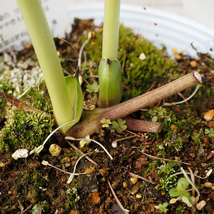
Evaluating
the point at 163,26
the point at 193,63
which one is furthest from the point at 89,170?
the point at 163,26

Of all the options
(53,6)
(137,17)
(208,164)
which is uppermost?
(53,6)

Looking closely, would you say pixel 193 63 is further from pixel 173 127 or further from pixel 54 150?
pixel 54 150

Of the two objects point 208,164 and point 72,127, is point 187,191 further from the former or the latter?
point 72,127

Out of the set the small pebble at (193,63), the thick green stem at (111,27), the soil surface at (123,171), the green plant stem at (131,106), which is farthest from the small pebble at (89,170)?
the small pebble at (193,63)

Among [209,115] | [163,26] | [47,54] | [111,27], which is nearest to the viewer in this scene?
[47,54]

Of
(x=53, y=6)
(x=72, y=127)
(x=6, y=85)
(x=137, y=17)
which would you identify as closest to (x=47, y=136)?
(x=72, y=127)

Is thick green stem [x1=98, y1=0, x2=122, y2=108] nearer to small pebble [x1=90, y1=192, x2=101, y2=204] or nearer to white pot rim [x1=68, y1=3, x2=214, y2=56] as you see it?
small pebble [x1=90, y1=192, x2=101, y2=204]

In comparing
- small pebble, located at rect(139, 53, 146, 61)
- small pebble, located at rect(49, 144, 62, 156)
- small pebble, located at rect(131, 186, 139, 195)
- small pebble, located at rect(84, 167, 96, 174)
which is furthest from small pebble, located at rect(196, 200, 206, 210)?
small pebble, located at rect(139, 53, 146, 61)
